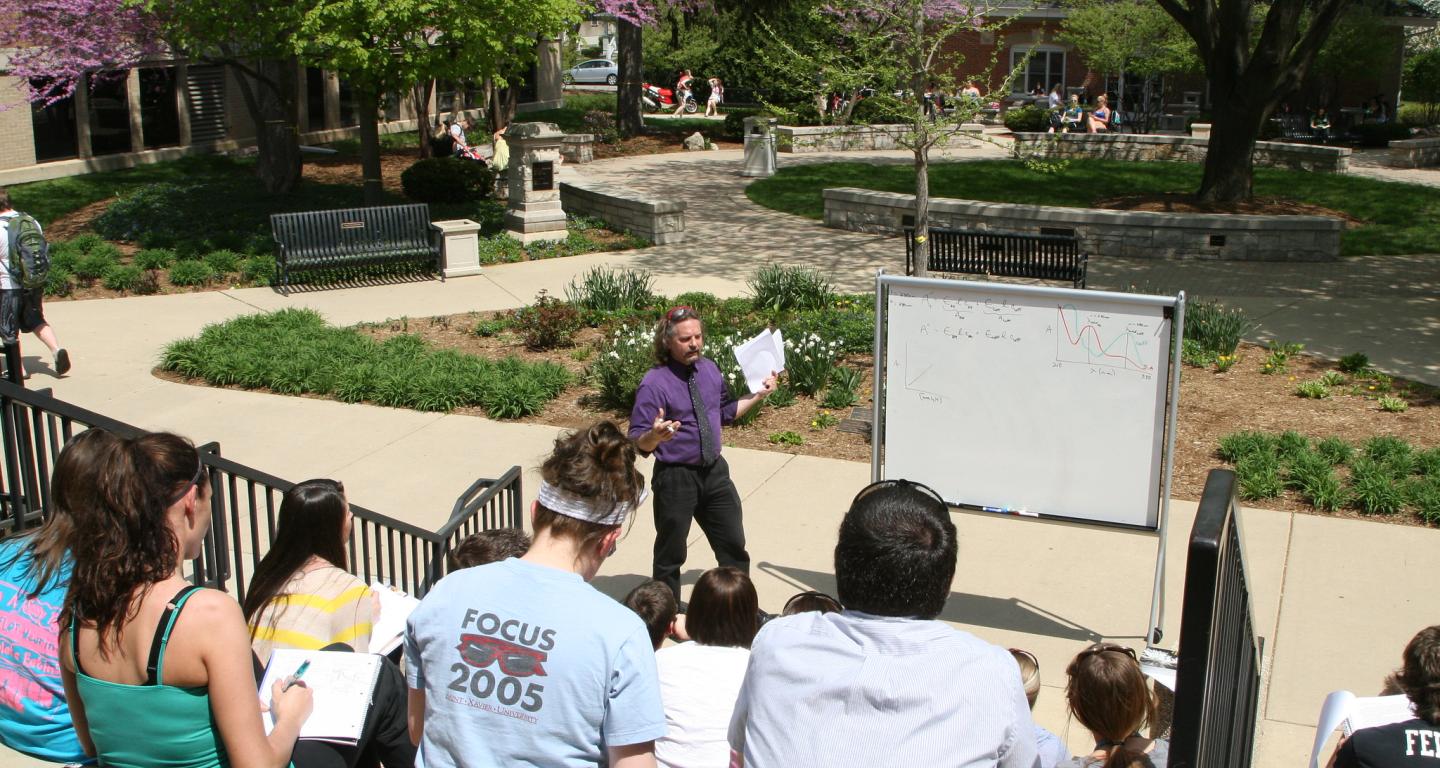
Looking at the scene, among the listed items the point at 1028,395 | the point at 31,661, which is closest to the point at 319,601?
the point at 31,661

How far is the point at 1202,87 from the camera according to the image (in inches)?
1689

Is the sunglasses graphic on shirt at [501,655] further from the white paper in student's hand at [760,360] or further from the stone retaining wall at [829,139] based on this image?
the stone retaining wall at [829,139]

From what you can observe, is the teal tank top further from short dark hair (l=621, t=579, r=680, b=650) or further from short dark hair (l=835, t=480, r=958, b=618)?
short dark hair (l=621, t=579, r=680, b=650)

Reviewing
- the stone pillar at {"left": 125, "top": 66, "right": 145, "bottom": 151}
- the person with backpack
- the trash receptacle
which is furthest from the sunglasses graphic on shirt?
the stone pillar at {"left": 125, "top": 66, "right": 145, "bottom": 151}

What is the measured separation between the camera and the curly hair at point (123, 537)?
303 cm

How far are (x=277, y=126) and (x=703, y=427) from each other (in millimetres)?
16351

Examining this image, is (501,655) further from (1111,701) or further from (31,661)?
(1111,701)

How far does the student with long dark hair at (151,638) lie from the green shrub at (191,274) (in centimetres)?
1299

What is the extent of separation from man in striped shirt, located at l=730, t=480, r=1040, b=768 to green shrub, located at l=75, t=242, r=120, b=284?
47.6 ft

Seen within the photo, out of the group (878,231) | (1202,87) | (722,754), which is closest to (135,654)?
(722,754)

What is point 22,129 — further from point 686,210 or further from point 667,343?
point 667,343

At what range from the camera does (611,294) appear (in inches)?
517

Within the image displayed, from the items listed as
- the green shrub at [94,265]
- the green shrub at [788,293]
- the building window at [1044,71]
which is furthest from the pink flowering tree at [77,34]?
the building window at [1044,71]

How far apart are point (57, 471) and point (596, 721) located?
149 cm
